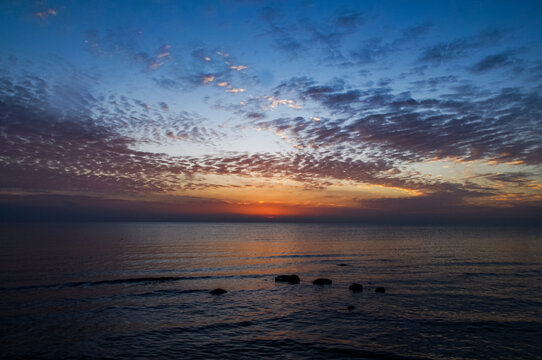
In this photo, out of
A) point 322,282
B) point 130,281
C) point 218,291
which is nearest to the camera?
point 218,291

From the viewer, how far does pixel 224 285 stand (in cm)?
3594

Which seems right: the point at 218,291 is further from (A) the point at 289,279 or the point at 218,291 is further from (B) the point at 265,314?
(A) the point at 289,279

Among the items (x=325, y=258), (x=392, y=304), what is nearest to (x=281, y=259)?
(x=325, y=258)

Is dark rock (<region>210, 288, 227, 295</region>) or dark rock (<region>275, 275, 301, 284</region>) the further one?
dark rock (<region>275, 275, 301, 284</region>)

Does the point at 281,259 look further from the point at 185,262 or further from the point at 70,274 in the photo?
the point at 70,274

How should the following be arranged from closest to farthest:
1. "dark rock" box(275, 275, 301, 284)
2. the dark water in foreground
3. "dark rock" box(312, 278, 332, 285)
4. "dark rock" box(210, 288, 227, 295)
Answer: the dark water in foreground, "dark rock" box(210, 288, 227, 295), "dark rock" box(312, 278, 332, 285), "dark rock" box(275, 275, 301, 284)

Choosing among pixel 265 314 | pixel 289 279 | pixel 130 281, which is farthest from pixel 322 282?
pixel 130 281

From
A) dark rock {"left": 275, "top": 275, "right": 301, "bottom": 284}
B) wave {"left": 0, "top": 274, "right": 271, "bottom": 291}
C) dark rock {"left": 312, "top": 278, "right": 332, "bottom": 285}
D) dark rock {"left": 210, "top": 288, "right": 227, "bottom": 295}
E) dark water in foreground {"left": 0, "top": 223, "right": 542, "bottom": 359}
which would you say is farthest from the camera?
dark rock {"left": 275, "top": 275, "right": 301, "bottom": 284}

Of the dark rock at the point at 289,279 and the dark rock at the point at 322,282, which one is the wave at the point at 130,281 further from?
the dark rock at the point at 322,282

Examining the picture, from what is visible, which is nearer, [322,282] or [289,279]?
[322,282]

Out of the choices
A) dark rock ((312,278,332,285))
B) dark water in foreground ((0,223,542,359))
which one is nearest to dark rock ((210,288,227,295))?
dark water in foreground ((0,223,542,359))

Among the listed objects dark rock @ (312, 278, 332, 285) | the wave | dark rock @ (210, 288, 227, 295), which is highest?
dark rock @ (312, 278, 332, 285)

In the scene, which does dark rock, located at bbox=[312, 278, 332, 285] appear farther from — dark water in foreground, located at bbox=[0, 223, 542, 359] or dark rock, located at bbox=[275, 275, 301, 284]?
dark rock, located at bbox=[275, 275, 301, 284]

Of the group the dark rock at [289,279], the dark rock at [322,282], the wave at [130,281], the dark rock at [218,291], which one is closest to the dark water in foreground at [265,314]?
the wave at [130,281]
